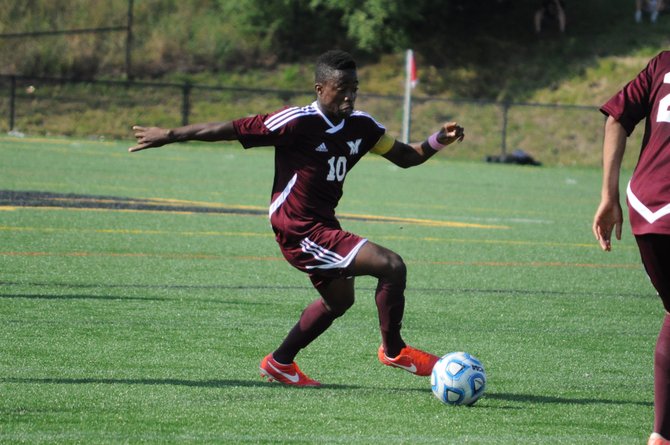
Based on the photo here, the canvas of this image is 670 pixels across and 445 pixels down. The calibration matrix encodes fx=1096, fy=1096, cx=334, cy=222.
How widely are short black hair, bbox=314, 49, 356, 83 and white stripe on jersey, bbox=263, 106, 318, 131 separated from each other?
184mm

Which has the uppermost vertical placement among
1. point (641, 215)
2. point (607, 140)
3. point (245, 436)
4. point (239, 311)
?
point (607, 140)

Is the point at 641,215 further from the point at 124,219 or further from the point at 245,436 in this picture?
the point at 124,219

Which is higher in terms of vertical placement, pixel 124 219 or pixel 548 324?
pixel 548 324

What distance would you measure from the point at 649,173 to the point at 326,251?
186cm

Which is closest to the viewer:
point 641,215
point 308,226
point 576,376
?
point 641,215

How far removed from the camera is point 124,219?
13477 mm

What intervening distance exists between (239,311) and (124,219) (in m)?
5.86

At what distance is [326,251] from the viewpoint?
Answer: 5.68 metres

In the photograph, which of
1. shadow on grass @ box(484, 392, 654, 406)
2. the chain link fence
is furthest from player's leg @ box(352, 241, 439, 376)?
the chain link fence

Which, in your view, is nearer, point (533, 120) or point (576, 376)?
point (576, 376)

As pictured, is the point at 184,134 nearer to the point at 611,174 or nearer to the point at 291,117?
the point at 291,117

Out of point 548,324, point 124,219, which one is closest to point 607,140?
point 548,324

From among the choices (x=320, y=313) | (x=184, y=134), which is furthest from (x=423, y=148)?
(x=184, y=134)

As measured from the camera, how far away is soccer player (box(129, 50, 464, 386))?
5707 mm
